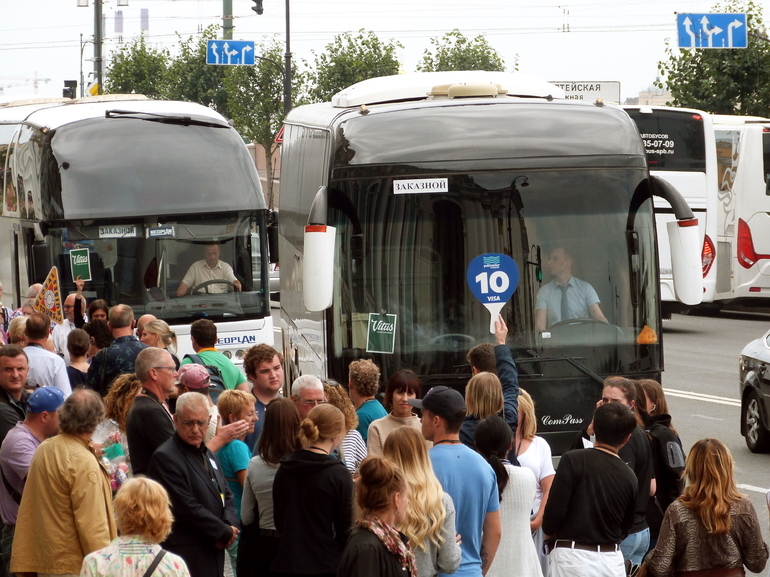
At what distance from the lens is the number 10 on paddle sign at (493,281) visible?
959 cm

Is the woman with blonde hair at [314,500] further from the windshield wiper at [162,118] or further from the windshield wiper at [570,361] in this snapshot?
the windshield wiper at [162,118]

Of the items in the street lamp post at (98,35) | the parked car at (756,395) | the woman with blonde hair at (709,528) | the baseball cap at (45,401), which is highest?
the street lamp post at (98,35)

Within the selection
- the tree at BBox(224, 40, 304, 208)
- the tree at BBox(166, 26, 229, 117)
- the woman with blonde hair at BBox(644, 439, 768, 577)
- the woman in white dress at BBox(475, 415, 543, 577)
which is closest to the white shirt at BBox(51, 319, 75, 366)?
the woman in white dress at BBox(475, 415, 543, 577)

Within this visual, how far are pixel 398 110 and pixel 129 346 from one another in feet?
9.26

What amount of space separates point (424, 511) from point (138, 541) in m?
1.16

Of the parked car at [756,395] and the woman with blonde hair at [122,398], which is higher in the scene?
the woman with blonde hair at [122,398]

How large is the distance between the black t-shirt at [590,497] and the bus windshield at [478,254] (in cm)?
331

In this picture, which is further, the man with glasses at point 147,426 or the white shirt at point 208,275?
the white shirt at point 208,275

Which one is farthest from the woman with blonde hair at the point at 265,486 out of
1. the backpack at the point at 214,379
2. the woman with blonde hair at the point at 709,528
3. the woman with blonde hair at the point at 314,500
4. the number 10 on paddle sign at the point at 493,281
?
the number 10 on paddle sign at the point at 493,281

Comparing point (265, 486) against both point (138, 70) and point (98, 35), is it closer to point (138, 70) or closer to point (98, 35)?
point (98, 35)

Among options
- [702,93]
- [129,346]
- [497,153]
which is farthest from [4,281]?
[702,93]

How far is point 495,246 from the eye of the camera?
9.65 metres

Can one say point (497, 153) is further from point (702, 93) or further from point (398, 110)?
point (702, 93)

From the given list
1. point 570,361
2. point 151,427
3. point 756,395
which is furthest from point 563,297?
point 756,395
